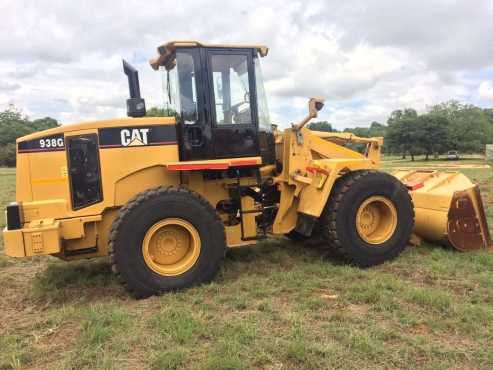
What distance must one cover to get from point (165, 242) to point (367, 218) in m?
2.76

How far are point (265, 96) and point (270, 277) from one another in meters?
2.36

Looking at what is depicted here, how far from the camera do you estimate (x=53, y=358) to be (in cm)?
366

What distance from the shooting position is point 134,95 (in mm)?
5656

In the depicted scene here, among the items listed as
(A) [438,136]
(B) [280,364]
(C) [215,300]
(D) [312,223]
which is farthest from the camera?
(A) [438,136]

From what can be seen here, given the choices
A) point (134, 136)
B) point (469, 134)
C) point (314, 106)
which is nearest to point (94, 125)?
point (134, 136)

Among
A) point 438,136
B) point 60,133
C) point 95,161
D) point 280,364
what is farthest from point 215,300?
point 438,136

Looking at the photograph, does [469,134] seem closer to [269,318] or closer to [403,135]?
[403,135]

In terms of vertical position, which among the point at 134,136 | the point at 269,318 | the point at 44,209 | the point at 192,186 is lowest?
the point at 269,318

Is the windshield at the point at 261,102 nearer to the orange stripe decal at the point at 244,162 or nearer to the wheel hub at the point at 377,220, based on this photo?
the orange stripe decal at the point at 244,162

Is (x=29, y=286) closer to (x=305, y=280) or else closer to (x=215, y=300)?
(x=215, y=300)

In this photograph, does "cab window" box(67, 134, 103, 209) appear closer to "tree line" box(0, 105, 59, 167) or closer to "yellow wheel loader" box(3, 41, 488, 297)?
"yellow wheel loader" box(3, 41, 488, 297)

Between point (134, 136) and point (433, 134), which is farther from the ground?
point (433, 134)

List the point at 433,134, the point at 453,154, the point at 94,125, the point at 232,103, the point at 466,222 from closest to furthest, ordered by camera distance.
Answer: the point at 94,125, the point at 232,103, the point at 466,222, the point at 453,154, the point at 433,134

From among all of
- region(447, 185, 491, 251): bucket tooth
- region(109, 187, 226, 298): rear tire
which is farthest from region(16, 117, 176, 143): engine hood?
region(447, 185, 491, 251): bucket tooth
